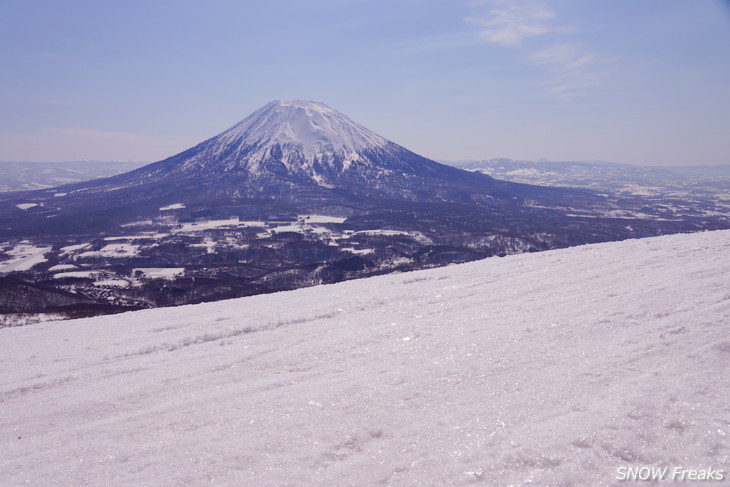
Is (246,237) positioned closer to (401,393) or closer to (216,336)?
(216,336)

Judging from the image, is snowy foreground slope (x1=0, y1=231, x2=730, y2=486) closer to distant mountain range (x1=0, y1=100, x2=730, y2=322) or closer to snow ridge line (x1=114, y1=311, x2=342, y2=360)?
snow ridge line (x1=114, y1=311, x2=342, y2=360)

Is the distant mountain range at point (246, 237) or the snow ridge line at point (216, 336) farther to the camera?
the distant mountain range at point (246, 237)

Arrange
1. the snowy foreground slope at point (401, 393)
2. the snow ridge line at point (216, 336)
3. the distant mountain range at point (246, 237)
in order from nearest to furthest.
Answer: the snowy foreground slope at point (401, 393)
the snow ridge line at point (216, 336)
the distant mountain range at point (246, 237)

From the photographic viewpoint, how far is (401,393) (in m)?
8.32

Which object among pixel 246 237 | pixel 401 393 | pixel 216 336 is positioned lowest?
pixel 246 237

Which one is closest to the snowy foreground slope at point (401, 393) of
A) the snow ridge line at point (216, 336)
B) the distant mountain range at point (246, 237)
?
the snow ridge line at point (216, 336)

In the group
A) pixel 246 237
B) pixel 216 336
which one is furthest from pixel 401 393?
pixel 246 237

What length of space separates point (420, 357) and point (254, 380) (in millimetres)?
3759

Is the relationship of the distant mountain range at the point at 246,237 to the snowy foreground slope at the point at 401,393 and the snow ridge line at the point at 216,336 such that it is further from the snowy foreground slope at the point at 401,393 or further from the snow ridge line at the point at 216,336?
the snowy foreground slope at the point at 401,393

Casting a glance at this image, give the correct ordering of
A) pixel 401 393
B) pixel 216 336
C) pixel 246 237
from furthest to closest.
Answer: pixel 246 237 < pixel 216 336 < pixel 401 393

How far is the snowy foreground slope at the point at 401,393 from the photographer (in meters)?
6.27

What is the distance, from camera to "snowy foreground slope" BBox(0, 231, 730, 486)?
247 inches

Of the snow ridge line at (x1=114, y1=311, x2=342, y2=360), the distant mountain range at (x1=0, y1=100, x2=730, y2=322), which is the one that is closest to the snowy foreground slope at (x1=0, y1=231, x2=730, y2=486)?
the snow ridge line at (x1=114, y1=311, x2=342, y2=360)

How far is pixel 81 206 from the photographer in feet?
570
